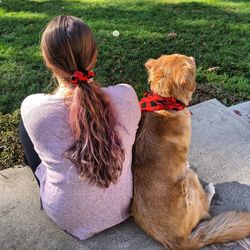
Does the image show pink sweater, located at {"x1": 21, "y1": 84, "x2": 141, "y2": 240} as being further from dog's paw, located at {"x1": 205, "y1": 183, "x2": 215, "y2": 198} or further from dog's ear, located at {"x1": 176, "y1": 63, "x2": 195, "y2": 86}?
dog's paw, located at {"x1": 205, "y1": 183, "x2": 215, "y2": 198}

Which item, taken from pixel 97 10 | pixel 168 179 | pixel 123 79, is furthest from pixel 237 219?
pixel 97 10

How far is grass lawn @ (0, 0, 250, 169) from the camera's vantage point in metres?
4.97

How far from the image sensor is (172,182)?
→ 2836 mm

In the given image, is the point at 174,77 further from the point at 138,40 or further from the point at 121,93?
the point at 138,40

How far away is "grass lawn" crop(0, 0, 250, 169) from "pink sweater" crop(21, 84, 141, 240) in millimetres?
2044

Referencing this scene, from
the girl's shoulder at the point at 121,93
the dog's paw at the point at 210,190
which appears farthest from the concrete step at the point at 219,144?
the girl's shoulder at the point at 121,93

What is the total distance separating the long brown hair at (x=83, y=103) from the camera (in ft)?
7.91

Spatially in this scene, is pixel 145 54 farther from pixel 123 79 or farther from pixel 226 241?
pixel 226 241

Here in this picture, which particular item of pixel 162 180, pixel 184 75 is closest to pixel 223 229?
pixel 162 180

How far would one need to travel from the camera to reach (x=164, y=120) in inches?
120

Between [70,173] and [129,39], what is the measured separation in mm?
3771

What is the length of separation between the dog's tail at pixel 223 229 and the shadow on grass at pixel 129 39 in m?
2.26

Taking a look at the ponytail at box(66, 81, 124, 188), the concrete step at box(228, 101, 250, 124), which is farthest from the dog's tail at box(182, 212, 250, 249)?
the concrete step at box(228, 101, 250, 124)

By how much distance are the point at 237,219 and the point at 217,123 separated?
146cm
